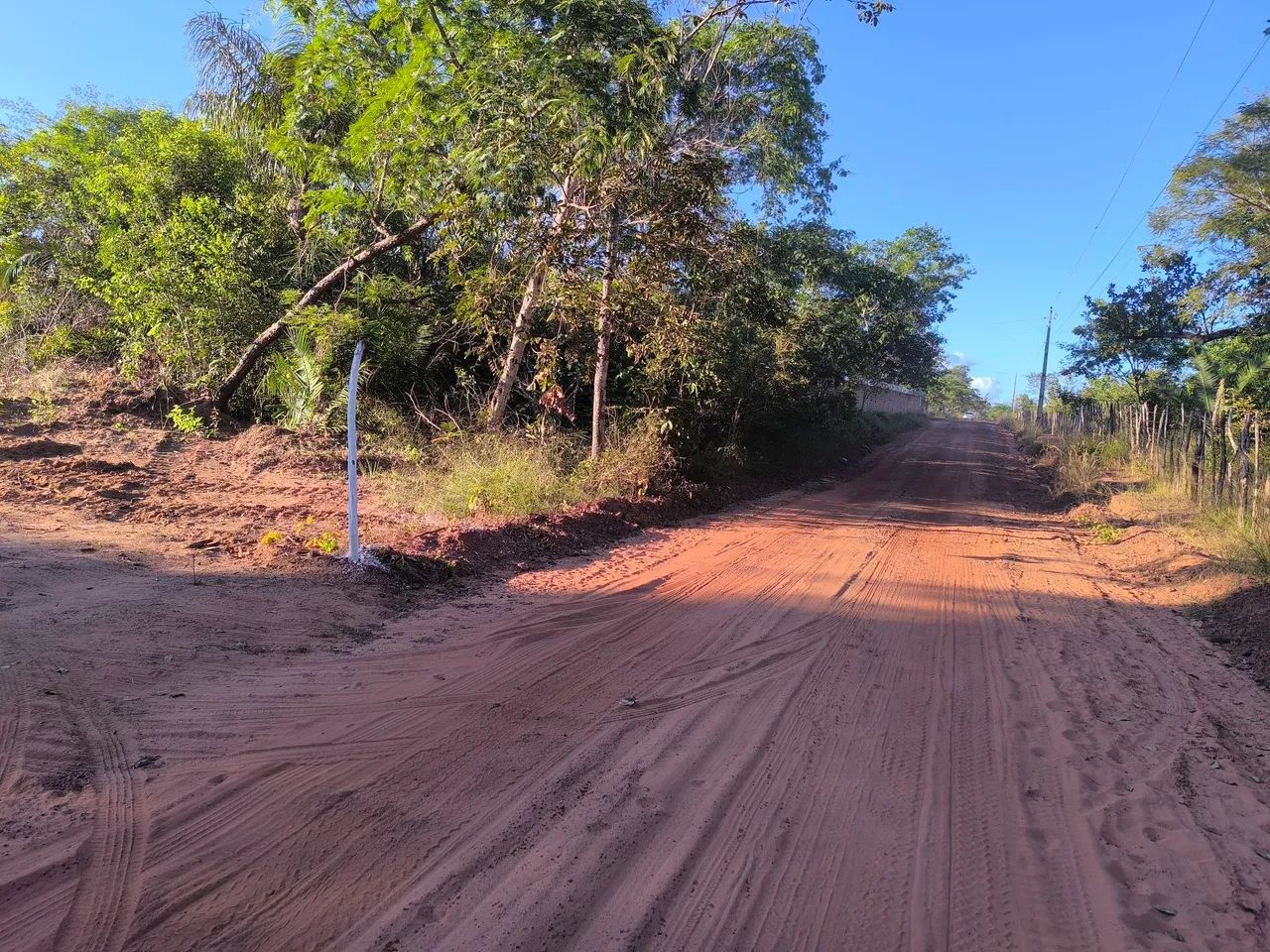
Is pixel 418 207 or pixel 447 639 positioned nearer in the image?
pixel 447 639

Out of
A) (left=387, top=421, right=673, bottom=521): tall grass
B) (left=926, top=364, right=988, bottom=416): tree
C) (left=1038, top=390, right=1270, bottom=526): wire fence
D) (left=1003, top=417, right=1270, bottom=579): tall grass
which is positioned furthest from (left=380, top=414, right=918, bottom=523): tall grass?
(left=926, top=364, right=988, bottom=416): tree

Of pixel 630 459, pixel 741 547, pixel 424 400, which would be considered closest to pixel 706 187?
pixel 630 459

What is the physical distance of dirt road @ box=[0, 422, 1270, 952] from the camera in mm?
2471

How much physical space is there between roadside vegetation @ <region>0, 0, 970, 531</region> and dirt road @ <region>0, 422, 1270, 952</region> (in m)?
4.30

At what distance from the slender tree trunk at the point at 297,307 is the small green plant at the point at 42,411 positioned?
243 centimetres

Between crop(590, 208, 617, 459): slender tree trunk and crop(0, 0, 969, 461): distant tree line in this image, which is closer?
crop(0, 0, 969, 461): distant tree line

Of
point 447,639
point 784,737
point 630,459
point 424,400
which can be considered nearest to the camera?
point 784,737

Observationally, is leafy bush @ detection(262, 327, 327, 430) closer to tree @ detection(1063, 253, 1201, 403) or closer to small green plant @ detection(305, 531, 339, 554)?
small green plant @ detection(305, 531, 339, 554)

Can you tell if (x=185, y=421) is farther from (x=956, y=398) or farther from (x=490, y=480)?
(x=956, y=398)

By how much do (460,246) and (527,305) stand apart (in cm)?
137

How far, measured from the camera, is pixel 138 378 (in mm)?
13273

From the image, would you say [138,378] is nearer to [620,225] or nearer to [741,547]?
[620,225]

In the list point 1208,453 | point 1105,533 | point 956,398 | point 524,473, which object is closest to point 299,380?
point 524,473

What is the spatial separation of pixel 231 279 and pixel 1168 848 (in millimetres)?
14416
